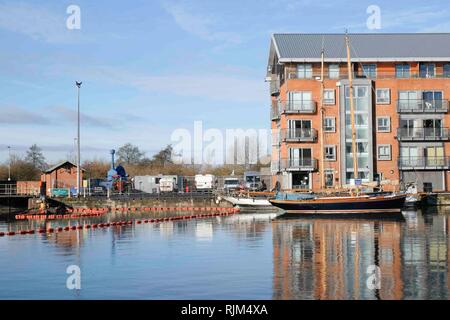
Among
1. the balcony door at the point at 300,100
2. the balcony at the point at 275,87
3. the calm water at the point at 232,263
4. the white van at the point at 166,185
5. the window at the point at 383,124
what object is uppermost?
the balcony at the point at 275,87

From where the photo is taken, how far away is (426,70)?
7994 centimetres

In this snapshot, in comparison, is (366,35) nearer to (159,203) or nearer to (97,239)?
(159,203)

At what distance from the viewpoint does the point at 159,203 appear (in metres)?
78.5

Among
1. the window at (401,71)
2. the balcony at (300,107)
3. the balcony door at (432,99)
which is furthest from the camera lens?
the window at (401,71)

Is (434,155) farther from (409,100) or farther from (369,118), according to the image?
(369,118)

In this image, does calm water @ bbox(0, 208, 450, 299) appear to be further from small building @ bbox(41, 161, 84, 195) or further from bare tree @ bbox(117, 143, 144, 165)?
bare tree @ bbox(117, 143, 144, 165)

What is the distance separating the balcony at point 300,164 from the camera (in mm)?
77188

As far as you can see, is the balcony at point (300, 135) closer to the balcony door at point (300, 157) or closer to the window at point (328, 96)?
the balcony door at point (300, 157)

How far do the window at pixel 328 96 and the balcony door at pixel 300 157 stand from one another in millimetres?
6138

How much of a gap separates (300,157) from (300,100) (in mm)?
6782

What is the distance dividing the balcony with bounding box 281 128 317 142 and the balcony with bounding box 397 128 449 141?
1023 centimetres

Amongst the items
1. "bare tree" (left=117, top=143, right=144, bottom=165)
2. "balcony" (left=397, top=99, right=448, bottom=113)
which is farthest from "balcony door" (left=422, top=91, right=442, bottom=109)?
"bare tree" (left=117, top=143, right=144, bottom=165)

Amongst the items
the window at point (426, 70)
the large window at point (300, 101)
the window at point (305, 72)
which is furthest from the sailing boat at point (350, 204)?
the window at point (426, 70)

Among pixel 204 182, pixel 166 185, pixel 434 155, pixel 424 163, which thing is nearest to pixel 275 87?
pixel 424 163
